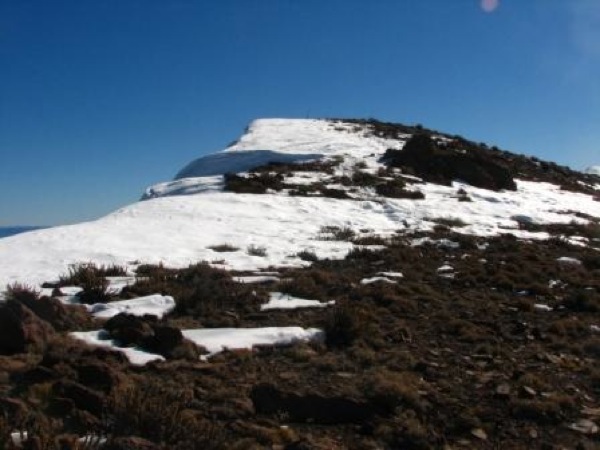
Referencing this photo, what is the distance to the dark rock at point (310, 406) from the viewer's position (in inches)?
187

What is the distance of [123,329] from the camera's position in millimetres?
6301

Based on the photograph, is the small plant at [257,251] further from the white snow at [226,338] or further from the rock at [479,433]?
the rock at [479,433]

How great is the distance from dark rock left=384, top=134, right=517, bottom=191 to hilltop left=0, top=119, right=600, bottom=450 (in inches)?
361

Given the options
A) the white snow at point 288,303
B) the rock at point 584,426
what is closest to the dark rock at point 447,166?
the white snow at point 288,303

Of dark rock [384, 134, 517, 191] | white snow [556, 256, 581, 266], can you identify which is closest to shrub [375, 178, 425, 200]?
dark rock [384, 134, 517, 191]

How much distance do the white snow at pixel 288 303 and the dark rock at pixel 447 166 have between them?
18.7 meters

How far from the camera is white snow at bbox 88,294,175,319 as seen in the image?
7.51m

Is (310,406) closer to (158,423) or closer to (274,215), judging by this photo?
(158,423)

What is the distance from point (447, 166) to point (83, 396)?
25.6m

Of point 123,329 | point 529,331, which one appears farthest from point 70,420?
point 529,331

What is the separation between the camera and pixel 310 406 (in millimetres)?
4848

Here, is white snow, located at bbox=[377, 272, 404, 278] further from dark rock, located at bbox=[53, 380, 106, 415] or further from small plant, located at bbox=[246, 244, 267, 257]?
dark rock, located at bbox=[53, 380, 106, 415]

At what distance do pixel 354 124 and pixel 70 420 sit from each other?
43.1 metres

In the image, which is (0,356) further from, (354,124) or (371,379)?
(354,124)
